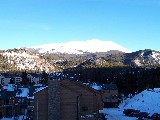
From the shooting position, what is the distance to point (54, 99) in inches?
2311

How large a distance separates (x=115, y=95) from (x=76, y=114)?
61080mm

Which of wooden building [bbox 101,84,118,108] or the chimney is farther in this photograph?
wooden building [bbox 101,84,118,108]

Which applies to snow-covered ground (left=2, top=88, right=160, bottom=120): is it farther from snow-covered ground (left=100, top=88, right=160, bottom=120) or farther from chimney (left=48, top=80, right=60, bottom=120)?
chimney (left=48, top=80, right=60, bottom=120)

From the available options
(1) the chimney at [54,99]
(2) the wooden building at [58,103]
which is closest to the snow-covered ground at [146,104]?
(2) the wooden building at [58,103]

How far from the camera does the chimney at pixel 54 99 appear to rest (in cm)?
5838

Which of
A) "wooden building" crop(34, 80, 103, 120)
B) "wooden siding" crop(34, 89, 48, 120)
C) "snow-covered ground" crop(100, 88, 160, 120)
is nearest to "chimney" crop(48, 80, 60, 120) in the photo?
"wooden building" crop(34, 80, 103, 120)

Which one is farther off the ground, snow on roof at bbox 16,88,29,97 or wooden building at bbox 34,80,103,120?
snow on roof at bbox 16,88,29,97

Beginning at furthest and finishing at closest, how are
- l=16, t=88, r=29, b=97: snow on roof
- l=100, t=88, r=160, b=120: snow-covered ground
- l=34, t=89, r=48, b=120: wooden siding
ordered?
1. l=100, t=88, r=160, b=120: snow-covered ground
2. l=16, t=88, r=29, b=97: snow on roof
3. l=34, t=89, r=48, b=120: wooden siding

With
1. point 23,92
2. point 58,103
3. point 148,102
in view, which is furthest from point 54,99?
point 148,102

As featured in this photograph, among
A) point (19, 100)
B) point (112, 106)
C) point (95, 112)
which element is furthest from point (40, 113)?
point (112, 106)

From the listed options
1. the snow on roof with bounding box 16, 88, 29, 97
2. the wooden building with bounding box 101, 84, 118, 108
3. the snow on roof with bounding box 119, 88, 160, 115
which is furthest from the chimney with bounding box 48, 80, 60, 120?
the wooden building with bounding box 101, 84, 118, 108

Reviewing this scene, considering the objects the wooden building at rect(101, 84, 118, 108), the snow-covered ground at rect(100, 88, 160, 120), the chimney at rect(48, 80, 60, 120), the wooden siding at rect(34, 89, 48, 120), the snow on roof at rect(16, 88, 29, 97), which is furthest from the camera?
the wooden building at rect(101, 84, 118, 108)

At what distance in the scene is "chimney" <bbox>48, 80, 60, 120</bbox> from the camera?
58375 mm

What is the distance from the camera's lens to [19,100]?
8838 cm
